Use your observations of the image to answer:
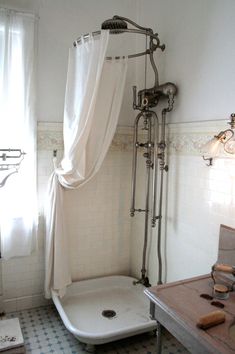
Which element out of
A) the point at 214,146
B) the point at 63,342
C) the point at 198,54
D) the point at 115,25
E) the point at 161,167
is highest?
the point at 115,25

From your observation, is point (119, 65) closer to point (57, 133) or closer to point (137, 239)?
point (57, 133)

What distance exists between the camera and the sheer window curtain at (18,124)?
210 cm

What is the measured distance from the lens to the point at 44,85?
232 centimetres

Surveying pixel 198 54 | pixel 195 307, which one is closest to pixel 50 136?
pixel 198 54

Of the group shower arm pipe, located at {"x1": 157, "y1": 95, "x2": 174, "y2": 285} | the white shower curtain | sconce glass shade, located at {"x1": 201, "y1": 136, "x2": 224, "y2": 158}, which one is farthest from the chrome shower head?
sconce glass shade, located at {"x1": 201, "y1": 136, "x2": 224, "y2": 158}

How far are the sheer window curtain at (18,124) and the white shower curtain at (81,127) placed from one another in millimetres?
177

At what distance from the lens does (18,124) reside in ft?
7.22

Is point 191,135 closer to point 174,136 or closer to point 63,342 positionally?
point 174,136

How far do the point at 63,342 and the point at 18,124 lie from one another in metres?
1.59

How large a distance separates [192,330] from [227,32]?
5.11 feet

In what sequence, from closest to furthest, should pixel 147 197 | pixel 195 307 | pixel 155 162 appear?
pixel 195 307 < pixel 155 162 < pixel 147 197

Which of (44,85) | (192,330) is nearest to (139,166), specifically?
(44,85)

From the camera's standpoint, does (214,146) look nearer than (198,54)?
Yes

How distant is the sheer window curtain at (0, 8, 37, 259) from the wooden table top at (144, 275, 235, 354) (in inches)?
49.5
